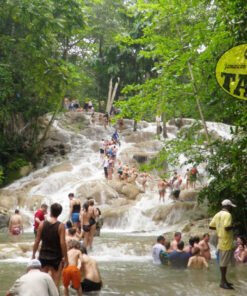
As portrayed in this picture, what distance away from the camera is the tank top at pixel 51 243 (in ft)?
21.8

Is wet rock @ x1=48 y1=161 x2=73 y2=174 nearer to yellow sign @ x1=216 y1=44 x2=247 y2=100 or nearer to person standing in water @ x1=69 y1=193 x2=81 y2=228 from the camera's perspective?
person standing in water @ x1=69 y1=193 x2=81 y2=228

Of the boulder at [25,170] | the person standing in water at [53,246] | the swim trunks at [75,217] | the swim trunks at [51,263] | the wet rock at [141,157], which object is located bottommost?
the swim trunks at [51,263]

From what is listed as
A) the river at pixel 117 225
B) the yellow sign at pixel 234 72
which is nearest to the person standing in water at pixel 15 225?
the river at pixel 117 225

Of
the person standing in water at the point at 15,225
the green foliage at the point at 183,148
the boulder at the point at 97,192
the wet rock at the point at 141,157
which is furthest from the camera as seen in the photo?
the wet rock at the point at 141,157

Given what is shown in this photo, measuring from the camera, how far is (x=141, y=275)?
1046 centimetres

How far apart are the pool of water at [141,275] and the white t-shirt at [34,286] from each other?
12.4 ft

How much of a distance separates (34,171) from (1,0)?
12.9m

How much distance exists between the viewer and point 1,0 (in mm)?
18453

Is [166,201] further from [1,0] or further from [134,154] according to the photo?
[1,0]

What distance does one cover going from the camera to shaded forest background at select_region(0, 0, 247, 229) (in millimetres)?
11086

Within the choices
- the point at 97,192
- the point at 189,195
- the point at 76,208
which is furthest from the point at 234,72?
the point at 97,192

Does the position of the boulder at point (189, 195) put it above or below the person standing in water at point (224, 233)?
above

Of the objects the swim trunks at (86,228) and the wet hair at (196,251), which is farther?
the swim trunks at (86,228)

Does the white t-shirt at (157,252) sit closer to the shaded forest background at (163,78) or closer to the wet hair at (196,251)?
the wet hair at (196,251)
